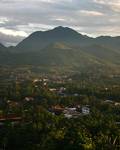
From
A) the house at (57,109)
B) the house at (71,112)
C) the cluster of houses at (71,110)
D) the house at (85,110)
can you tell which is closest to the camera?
the house at (71,112)

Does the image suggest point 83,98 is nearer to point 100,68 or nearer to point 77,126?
point 77,126

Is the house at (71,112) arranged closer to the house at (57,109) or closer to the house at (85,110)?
the house at (57,109)

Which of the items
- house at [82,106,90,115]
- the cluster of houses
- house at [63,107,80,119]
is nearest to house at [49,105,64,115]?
the cluster of houses

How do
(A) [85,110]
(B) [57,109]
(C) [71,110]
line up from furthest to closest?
(B) [57,109] < (A) [85,110] < (C) [71,110]

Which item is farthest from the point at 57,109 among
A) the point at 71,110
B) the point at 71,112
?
the point at 71,112

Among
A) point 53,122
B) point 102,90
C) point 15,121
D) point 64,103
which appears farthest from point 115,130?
point 102,90

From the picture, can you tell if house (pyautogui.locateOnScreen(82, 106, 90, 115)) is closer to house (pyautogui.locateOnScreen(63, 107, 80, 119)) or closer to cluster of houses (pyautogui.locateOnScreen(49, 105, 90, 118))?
cluster of houses (pyautogui.locateOnScreen(49, 105, 90, 118))

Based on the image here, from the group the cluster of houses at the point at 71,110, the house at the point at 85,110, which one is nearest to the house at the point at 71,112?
the cluster of houses at the point at 71,110

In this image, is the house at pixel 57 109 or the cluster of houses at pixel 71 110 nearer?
the cluster of houses at pixel 71 110

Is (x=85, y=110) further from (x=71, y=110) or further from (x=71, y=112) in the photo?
(x=71, y=112)
